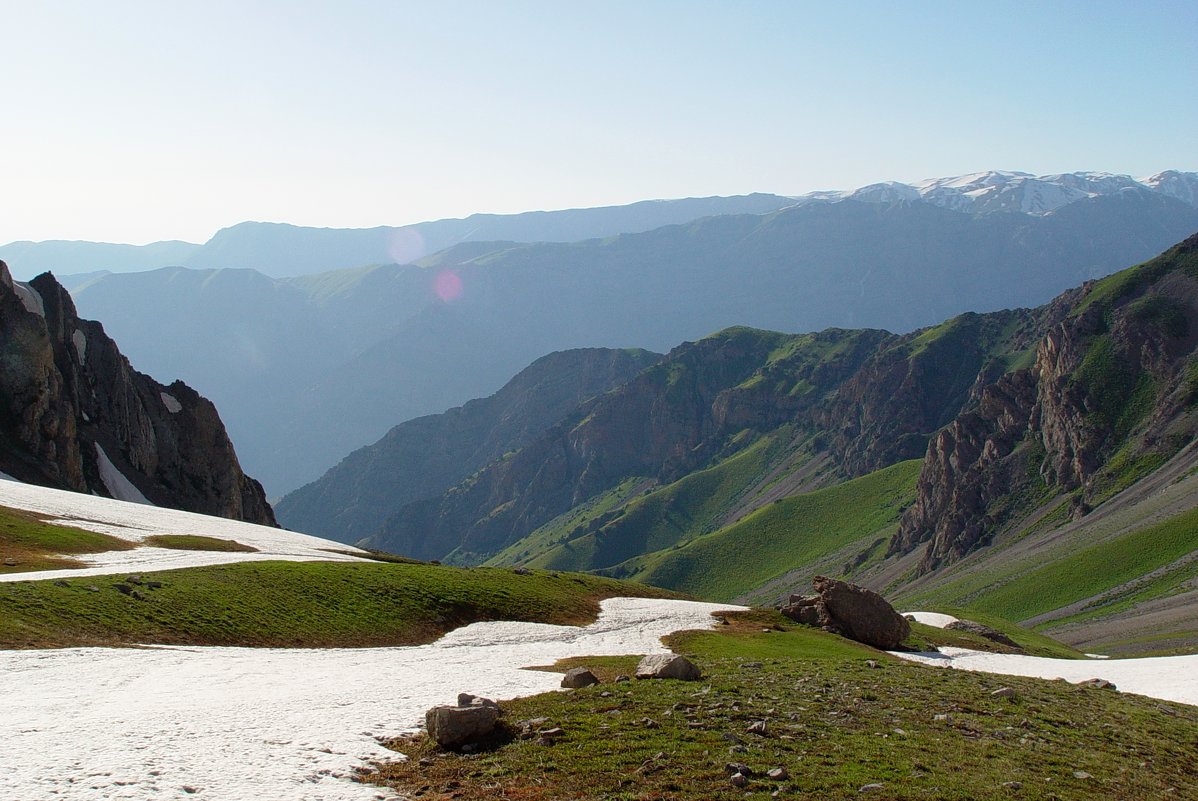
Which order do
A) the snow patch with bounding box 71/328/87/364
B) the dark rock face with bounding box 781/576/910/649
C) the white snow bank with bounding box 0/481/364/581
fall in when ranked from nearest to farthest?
the white snow bank with bounding box 0/481/364/581
the dark rock face with bounding box 781/576/910/649
the snow patch with bounding box 71/328/87/364

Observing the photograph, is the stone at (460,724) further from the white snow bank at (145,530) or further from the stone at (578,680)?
the white snow bank at (145,530)

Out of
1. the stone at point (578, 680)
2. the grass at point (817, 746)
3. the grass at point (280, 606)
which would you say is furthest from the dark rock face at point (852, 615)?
the stone at point (578, 680)

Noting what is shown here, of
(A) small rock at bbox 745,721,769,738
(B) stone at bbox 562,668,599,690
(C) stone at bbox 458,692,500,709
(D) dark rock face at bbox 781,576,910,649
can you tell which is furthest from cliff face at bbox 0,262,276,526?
(A) small rock at bbox 745,721,769,738

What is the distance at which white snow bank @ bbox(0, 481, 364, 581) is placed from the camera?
51.2m

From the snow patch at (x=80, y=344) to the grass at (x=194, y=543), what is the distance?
5314 centimetres

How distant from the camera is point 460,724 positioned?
2141 centimetres

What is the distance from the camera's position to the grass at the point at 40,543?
152 feet

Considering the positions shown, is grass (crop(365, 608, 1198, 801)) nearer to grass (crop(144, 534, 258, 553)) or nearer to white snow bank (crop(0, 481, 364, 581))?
white snow bank (crop(0, 481, 364, 581))

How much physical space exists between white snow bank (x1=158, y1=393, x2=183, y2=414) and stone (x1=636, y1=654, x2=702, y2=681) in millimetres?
101772

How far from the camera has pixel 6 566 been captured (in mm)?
44344

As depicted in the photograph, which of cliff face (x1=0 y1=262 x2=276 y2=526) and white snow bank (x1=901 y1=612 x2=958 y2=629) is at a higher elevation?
cliff face (x1=0 y1=262 x2=276 y2=526)

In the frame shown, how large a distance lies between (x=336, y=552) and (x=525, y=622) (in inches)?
1060

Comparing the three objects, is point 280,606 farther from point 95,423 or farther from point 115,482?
point 95,423

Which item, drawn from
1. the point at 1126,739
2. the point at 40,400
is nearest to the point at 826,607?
the point at 1126,739
